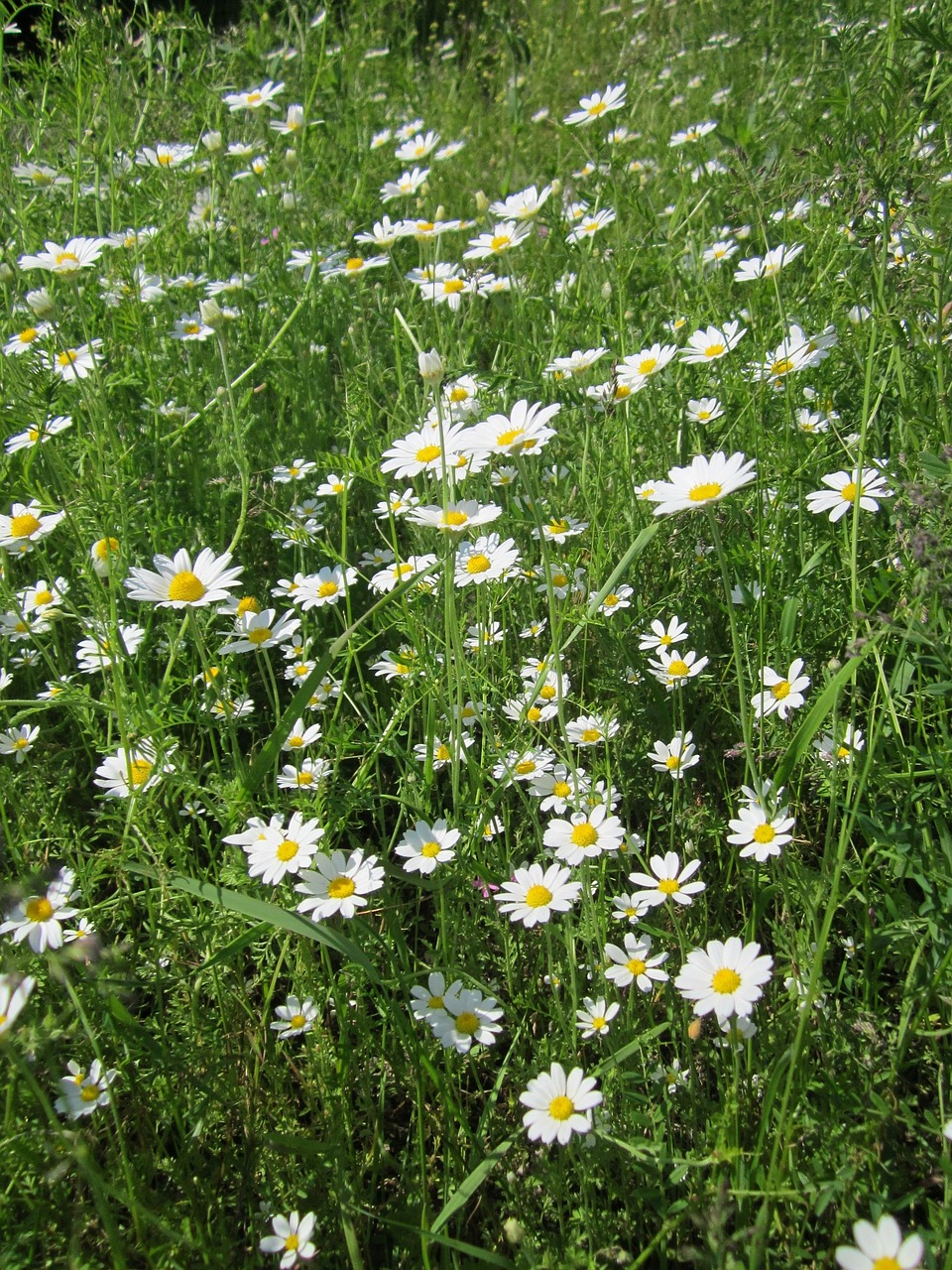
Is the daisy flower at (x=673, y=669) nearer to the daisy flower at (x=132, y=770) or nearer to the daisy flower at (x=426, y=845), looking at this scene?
the daisy flower at (x=426, y=845)

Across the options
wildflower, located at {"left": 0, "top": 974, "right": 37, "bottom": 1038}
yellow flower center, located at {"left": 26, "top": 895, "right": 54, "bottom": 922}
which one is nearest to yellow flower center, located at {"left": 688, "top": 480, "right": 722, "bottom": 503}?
wildflower, located at {"left": 0, "top": 974, "right": 37, "bottom": 1038}

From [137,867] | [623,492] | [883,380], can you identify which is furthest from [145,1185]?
[883,380]

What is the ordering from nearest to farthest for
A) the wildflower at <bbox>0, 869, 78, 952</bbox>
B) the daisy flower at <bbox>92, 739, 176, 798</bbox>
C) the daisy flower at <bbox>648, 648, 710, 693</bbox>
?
the wildflower at <bbox>0, 869, 78, 952</bbox>, the daisy flower at <bbox>92, 739, 176, 798</bbox>, the daisy flower at <bbox>648, 648, 710, 693</bbox>

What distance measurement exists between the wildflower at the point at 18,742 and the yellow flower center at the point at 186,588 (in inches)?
21.7

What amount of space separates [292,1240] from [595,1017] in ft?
1.44

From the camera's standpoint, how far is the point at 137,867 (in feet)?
4.45

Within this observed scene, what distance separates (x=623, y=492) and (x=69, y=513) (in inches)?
40.6

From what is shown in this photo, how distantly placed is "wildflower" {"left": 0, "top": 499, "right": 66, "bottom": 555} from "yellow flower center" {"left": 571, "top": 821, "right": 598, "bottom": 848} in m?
1.04

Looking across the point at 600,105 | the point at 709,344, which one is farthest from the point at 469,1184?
the point at 600,105

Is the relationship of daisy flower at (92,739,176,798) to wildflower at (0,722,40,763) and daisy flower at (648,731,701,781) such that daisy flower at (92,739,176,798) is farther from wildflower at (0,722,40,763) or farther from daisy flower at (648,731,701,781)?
daisy flower at (648,731,701,781)

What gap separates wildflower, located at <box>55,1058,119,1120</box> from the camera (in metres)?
1.13

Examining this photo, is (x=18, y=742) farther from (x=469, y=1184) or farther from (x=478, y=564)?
(x=469, y=1184)

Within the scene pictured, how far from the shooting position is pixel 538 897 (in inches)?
50.0

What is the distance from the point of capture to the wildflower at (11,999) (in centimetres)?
92
